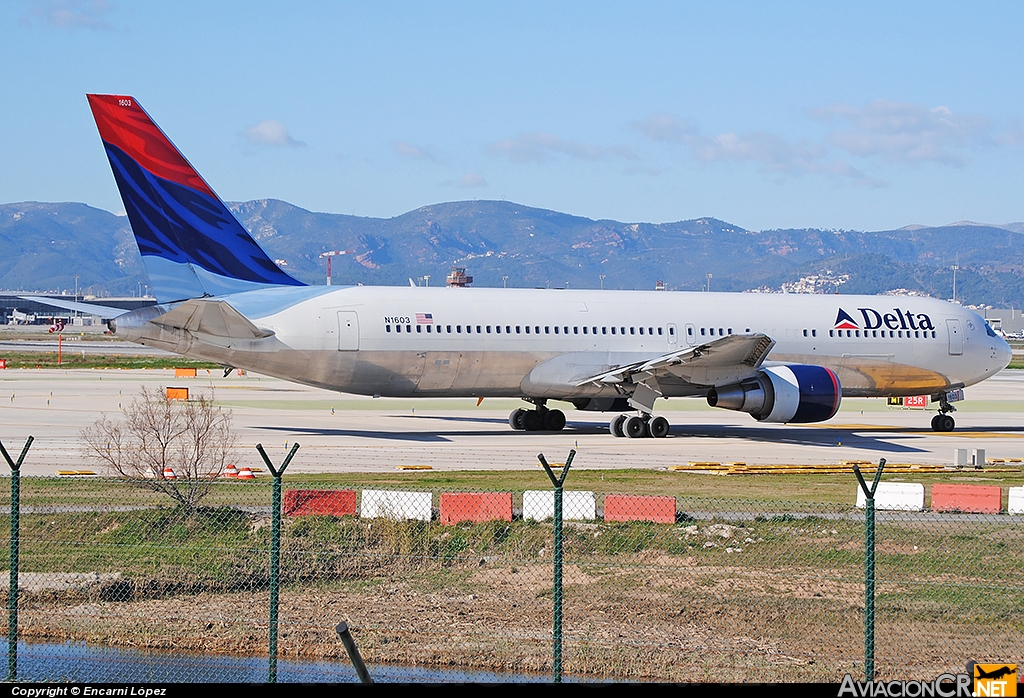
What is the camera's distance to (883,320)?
131ft

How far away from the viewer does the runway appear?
29397 mm

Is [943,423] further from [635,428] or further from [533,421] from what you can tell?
[533,421]

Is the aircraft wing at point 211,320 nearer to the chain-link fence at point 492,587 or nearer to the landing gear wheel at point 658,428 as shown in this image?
the chain-link fence at point 492,587

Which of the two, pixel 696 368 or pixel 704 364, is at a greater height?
pixel 704 364

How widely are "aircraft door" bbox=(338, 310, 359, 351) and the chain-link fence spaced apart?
1195 cm

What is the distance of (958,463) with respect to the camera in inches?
1161

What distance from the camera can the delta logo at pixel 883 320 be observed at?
3928cm

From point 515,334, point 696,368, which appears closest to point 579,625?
point 515,334

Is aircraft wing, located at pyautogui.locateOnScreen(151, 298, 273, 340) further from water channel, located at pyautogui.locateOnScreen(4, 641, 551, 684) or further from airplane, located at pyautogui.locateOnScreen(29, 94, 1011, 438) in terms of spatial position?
water channel, located at pyautogui.locateOnScreen(4, 641, 551, 684)

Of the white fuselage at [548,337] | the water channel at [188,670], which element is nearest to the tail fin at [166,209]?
the white fuselage at [548,337]

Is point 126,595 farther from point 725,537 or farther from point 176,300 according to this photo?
point 176,300

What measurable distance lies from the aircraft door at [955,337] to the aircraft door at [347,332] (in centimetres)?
1969

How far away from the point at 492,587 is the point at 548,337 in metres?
19.9

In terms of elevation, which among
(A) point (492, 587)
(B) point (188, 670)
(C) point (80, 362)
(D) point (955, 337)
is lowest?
(B) point (188, 670)
